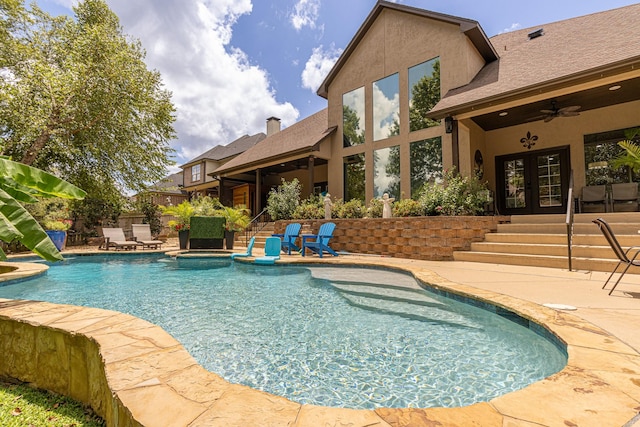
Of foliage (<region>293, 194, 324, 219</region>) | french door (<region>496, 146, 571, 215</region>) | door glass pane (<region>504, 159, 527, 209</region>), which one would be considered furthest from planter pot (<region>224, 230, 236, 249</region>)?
door glass pane (<region>504, 159, 527, 209</region>)

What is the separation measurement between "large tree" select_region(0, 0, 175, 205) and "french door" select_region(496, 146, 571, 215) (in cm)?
1655

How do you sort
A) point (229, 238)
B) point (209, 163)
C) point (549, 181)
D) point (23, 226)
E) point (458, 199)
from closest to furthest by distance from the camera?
1. point (23, 226)
2. point (458, 199)
3. point (549, 181)
4. point (229, 238)
5. point (209, 163)

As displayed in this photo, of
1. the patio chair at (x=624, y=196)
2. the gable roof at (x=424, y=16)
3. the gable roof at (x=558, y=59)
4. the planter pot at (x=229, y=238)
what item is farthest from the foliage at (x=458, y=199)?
the planter pot at (x=229, y=238)

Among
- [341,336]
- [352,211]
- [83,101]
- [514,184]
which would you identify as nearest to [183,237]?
[83,101]

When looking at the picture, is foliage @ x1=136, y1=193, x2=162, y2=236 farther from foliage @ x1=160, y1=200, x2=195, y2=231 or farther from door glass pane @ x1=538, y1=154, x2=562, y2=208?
door glass pane @ x1=538, y1=154, x2=562, y2=208

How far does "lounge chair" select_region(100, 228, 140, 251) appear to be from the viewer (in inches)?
485

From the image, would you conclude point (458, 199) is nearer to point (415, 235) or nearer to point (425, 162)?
point (415, 235)

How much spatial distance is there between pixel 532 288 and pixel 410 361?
271 cm

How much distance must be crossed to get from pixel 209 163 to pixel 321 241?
64.2 feet

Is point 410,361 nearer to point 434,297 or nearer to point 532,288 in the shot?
point 434,297

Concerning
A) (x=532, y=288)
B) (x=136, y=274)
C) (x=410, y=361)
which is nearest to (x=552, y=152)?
(x=532, y=288)

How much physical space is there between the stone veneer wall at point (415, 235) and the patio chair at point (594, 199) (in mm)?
3547

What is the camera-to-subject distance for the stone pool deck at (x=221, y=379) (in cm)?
138

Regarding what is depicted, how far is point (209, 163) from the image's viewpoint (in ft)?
84.4
